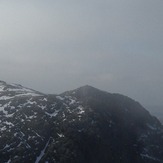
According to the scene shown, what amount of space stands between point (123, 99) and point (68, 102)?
31297 mm

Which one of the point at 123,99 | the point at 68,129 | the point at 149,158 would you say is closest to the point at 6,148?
the point at 68,129

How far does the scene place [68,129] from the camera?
8625 centimetres

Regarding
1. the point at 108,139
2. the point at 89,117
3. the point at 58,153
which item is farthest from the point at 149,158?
the point at 58,153

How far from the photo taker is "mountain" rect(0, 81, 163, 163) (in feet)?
251

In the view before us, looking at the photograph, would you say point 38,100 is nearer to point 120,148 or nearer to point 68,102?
point 68,102

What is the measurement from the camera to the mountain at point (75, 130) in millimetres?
76375

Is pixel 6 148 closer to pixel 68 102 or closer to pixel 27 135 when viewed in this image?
pixel 27 135

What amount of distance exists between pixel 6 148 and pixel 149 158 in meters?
43.9

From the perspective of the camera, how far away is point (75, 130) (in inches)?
3430

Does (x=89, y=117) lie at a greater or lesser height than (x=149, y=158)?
greater

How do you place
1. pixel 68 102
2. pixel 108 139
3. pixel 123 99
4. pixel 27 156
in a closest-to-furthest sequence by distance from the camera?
pixel 27 156 < pixel 108 139 < pixel 68 102 < pixel 123 99

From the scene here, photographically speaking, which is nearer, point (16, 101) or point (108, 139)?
point (108, 139)

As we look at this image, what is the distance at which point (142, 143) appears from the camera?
10238 centimetres

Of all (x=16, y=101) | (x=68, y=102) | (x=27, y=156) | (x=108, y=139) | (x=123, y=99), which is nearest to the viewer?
(x=27, y=156)
